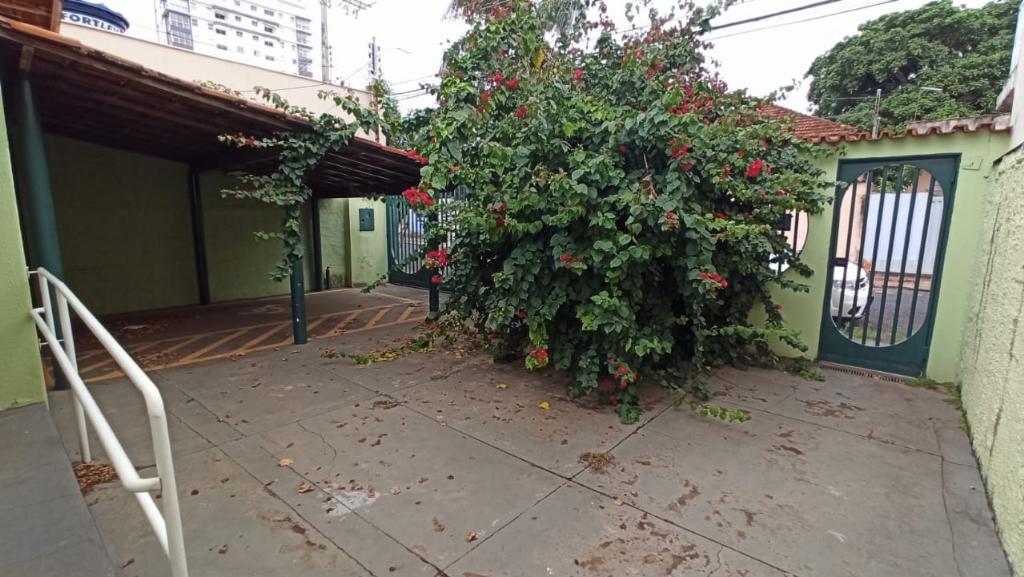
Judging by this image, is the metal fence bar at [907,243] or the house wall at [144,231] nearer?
the metal fence bar at [907,243]

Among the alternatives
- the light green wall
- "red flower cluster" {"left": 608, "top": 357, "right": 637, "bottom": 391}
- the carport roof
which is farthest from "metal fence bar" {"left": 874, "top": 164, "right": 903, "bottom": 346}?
the light green wall

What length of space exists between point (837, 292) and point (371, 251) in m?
9.18

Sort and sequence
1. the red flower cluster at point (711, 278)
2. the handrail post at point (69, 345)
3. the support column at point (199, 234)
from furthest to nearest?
the support column at point (199, 234)
the red flower cluster at point (711, 278)
the handrail post at point (69, 345)

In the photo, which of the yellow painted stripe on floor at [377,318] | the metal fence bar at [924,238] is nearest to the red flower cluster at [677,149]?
the metal fence bar at [924,238]

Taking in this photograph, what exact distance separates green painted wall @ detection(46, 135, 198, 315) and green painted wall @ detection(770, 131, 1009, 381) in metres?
9.55

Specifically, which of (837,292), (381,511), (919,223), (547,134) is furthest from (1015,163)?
(381,511)

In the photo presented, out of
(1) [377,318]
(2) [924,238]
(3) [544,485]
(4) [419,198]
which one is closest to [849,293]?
(2) [924,238]

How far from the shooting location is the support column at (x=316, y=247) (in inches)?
396

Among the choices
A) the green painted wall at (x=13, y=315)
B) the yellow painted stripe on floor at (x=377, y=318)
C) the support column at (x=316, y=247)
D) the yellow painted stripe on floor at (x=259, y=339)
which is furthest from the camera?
the support column at (x=316, y=247)

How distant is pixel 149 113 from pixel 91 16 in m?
13.8

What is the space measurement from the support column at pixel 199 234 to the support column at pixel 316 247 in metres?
2.09

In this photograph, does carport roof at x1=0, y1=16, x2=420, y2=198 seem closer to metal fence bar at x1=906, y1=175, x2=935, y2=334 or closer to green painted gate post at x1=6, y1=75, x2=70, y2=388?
green painted gate post at x1=6, y1=75, x2=70, y2=388

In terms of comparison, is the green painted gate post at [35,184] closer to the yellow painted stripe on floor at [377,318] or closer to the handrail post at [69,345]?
the handrail post at [69,345]

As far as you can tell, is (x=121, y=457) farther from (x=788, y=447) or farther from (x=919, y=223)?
(x=919, y=223)
